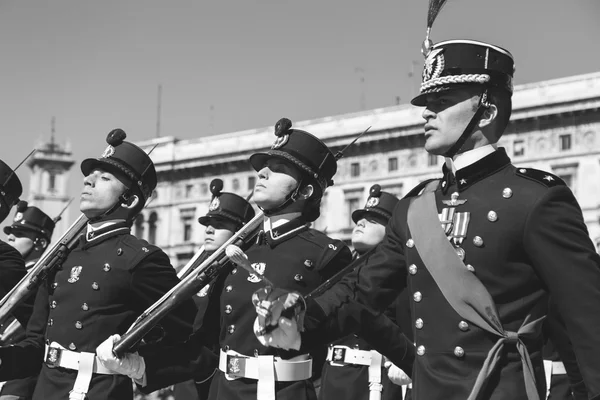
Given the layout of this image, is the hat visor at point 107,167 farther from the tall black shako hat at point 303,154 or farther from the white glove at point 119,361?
the white glove at point 119,361

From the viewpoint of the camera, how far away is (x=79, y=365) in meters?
8.15

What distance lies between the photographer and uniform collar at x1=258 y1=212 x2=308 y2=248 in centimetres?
843

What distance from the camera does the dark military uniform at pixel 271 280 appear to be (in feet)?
25.8

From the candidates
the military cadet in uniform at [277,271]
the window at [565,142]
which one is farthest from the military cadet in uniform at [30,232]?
the window at [565,142]

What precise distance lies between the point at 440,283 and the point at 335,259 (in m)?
3.11

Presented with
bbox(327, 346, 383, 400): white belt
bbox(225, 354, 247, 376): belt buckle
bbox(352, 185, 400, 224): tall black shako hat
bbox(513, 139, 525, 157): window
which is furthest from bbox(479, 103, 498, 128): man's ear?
bbox(513, 139, 525, 157): window

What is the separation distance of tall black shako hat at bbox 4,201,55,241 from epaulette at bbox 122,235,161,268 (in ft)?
22.9

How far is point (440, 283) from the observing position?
206 inches

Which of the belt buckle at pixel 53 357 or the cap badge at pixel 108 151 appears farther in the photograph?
the cap badge at pixel 108 151

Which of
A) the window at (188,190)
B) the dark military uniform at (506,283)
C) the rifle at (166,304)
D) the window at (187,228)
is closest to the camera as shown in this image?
the dark military uniform at (506,283)

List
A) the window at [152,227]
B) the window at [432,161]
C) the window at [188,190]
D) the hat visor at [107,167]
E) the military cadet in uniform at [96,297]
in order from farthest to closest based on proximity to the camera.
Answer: the window at [152,227]
the window at [188,190]
the window at [432,161]
the hat visor at [107,167]
the military cadet in uniform at [96,297]

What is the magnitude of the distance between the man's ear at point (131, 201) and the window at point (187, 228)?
2492 inches

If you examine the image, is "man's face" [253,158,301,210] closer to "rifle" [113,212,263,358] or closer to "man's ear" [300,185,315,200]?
"man's ear" [300,185,315,200]

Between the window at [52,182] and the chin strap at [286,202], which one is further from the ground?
the window at [52,182]
